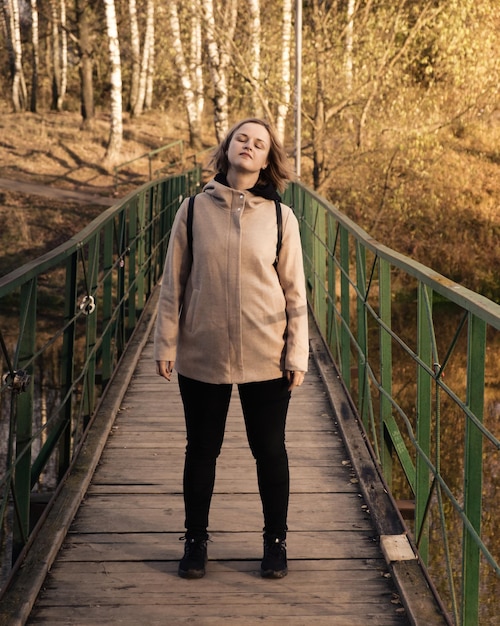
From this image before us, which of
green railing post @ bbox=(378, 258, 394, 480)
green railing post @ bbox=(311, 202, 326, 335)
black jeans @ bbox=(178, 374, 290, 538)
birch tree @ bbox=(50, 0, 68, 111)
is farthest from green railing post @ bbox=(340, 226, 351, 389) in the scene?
birch tree @ bbox=(50, 0, 68, 111)

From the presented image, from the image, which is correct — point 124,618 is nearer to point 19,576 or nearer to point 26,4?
point 19,576

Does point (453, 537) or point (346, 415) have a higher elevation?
point (346, 415)

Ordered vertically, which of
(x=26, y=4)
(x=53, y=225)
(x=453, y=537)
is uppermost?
(x=26, y=4)

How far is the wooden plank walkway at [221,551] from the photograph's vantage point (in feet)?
12.3

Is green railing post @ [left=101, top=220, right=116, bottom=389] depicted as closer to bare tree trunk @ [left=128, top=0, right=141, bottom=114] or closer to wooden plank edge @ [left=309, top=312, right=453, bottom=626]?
wooden plank edge @ [left=309, top=312, right=453, bottom=626]

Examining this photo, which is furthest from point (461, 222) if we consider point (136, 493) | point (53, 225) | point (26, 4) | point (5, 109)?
point (26, 4)

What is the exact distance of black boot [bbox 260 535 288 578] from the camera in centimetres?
402

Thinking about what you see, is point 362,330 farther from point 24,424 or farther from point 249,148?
point 249,148

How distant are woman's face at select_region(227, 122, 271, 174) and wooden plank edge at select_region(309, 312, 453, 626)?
5.18 ft

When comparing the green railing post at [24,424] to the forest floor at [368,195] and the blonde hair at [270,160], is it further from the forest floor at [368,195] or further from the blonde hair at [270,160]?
the forest floor at [368,195]

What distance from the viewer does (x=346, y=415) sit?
657 centimetres

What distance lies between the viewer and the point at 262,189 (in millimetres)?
3877

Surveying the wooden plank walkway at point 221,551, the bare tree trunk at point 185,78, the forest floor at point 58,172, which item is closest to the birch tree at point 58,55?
the forest floor at point 58,172

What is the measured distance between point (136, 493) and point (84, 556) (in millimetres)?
873
